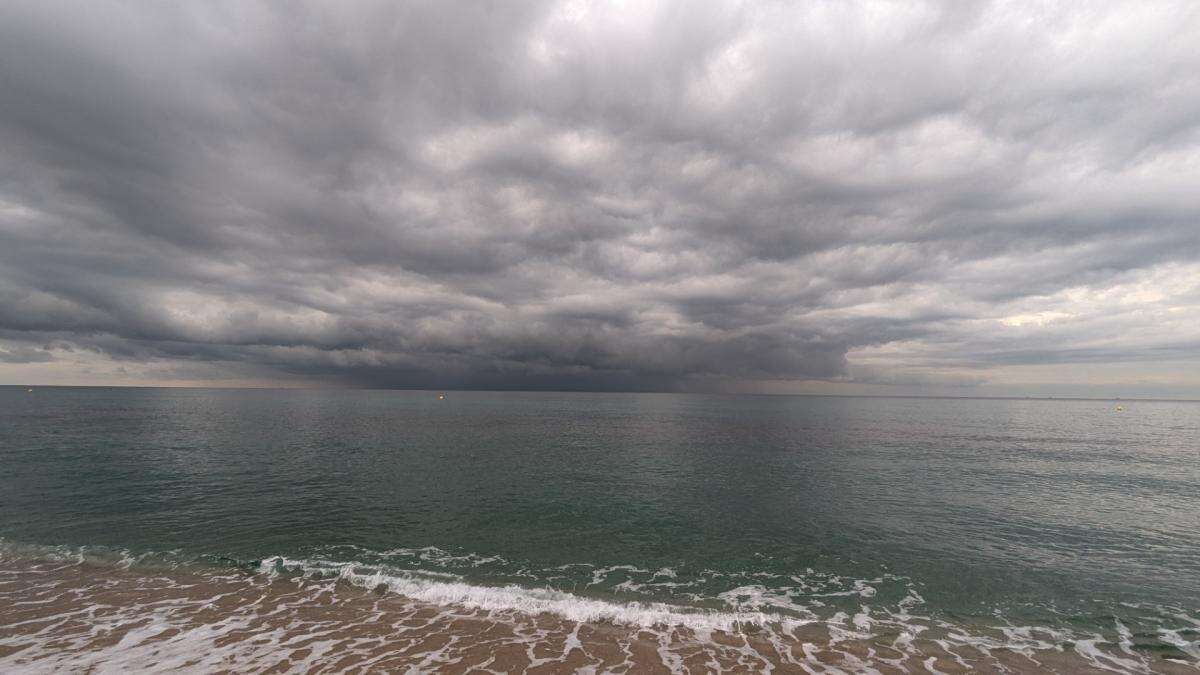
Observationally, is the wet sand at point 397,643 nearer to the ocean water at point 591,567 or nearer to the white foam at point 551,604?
the ocean water at point 591,567

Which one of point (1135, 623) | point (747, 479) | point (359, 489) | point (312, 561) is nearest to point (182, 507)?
point (359, 489)

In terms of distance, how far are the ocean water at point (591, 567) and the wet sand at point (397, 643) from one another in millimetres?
116

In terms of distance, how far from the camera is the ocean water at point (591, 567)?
734 inches

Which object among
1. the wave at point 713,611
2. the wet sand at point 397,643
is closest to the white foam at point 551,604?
the wave at point 713,611

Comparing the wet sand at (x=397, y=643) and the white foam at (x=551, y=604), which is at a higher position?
the wet sand at (x=397, y=643)

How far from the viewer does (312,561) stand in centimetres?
2852

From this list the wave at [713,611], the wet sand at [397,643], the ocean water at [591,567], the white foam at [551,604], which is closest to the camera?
the wet sand at [397,643]

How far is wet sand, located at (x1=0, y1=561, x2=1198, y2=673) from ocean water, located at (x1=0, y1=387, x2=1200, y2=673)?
0.12 metres

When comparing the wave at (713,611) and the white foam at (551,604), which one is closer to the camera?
the wave at (713,611)

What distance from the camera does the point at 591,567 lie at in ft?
93.4

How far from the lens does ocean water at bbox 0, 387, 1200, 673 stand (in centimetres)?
1864

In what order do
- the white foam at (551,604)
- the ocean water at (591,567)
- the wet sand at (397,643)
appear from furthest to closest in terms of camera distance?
the white foam at (551,604)
the ocean water at (591,567)
the wet sand at (397,643)

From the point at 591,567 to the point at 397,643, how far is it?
39.9ft

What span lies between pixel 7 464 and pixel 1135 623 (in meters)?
98.5
